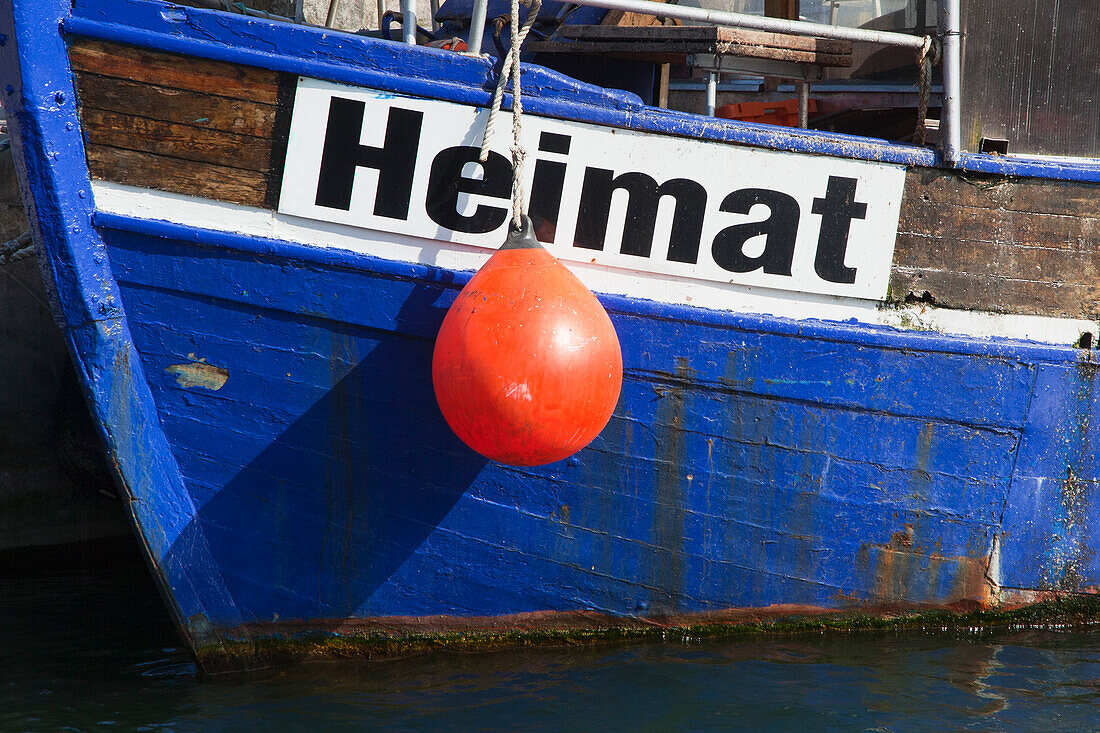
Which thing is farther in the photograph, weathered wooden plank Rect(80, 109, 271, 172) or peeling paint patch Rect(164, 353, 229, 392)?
peeling paint patch Rect(164, 353, 229, 392)

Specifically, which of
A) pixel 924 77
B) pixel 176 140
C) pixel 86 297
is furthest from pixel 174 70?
pixel 924 77

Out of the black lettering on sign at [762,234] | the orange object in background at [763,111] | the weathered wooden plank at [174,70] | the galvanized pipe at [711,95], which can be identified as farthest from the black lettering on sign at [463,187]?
the orange object in background at [763,111]

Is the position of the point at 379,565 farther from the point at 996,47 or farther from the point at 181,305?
the point at 996,47

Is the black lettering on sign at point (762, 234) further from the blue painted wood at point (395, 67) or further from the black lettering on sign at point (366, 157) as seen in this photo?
the black lettering on sign at point (366, 157)

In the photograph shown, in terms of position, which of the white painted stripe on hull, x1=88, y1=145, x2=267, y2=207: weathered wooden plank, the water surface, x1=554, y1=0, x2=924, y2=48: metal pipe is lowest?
the water surface

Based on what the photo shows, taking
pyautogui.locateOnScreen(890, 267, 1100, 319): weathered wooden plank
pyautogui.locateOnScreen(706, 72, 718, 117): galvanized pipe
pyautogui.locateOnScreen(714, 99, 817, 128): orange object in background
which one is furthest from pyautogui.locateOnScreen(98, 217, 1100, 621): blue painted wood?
pyautogui.locateOnScreen(714, 99, 817, 128): orange object in background

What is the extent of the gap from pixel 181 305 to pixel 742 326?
1.89m

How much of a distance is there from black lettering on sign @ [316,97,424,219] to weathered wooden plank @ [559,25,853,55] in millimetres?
1118

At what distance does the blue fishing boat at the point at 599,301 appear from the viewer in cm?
288

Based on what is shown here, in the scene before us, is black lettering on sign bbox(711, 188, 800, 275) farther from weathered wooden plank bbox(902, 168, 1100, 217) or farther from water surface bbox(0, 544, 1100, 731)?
water surface bbox(0, 544, 1100, 731)

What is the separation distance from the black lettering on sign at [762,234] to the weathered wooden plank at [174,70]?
155 cm

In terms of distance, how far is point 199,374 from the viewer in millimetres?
3033

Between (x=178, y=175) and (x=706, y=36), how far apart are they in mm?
1932

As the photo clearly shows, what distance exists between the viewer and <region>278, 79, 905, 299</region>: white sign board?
2.90 meters
